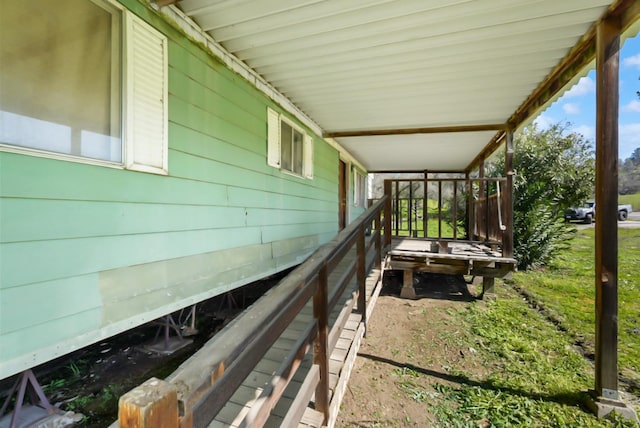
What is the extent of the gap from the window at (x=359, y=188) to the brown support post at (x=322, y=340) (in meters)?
7.10

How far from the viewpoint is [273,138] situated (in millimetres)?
3785

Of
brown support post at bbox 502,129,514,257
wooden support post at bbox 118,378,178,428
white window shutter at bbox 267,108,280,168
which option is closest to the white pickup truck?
brown support post at bbox 502,129,514,257

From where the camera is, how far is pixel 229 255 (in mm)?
2941

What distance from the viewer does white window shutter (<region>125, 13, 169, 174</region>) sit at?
1.95 meters

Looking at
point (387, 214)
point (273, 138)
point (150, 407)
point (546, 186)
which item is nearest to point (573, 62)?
point (387, 214)

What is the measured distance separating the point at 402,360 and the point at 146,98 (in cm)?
350

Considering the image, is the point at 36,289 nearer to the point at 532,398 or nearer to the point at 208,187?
the point at 208,187

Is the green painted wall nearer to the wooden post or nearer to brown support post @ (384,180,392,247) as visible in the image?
brown support post @ (384,180,392,247)

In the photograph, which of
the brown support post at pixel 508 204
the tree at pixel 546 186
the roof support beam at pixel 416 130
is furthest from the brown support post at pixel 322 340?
the tree at pixel 546 186

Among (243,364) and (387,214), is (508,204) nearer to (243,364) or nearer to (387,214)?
(387,214)

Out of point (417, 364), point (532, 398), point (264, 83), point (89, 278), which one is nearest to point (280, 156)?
point (264, 83)

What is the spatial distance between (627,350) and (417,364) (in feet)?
8.15

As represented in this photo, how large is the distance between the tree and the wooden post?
5.40m

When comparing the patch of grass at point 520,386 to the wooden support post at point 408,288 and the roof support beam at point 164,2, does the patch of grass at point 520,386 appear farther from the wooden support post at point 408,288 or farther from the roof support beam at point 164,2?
the roof support beam at point 164,2
